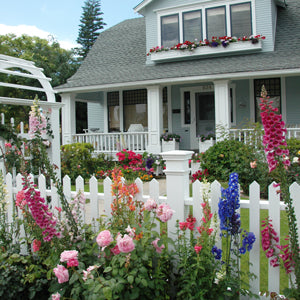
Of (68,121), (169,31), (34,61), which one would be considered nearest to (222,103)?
(169,31)

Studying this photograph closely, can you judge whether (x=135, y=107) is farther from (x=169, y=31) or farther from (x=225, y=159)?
(x=225, y=159)

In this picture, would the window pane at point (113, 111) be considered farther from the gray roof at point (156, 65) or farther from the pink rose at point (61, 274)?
the pink rose at point (61, 274)

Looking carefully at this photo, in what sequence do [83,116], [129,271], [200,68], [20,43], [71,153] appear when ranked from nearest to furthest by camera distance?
[129,271] < [71,153] < [200,68] < [83,116] < [20,43]

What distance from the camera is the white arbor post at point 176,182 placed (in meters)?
3.10

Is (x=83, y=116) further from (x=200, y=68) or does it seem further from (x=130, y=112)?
(x=200, y=68)

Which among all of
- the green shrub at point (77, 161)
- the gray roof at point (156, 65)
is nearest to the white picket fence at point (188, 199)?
the green shrub at point (77, 161)

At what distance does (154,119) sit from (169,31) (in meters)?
3.35

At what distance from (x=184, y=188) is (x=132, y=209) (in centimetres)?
52

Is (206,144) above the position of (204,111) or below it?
below

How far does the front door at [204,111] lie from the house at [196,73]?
37 mm

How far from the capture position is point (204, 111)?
13.2 meters

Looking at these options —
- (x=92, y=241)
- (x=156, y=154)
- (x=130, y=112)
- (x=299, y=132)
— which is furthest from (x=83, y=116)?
(x=92, y=241)

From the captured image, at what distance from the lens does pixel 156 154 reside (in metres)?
11.3

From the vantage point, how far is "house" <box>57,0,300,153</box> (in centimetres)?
1080
